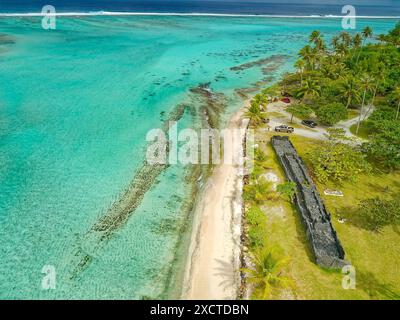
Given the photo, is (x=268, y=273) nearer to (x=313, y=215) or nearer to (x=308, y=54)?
(x=313, y=215)

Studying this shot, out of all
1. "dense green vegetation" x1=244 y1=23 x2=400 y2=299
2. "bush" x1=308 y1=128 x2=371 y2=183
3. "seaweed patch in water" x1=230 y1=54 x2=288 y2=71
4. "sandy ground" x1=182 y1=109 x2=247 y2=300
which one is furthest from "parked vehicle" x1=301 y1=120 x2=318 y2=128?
"seaweed patch in water" x1=230 y1=54 x2=288 y2=71

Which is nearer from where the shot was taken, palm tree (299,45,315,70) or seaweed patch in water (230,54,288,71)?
palm tree (299,45,315,70)

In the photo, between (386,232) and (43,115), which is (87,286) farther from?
(43,115)

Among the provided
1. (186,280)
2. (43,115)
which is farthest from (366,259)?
(43,115)

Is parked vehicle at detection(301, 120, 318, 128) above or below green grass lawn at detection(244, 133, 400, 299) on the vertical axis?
above

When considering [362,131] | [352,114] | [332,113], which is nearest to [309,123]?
[332,113]

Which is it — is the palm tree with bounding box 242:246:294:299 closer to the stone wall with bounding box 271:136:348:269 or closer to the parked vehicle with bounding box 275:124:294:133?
the stone wall with bounding box 271:136:348:269
